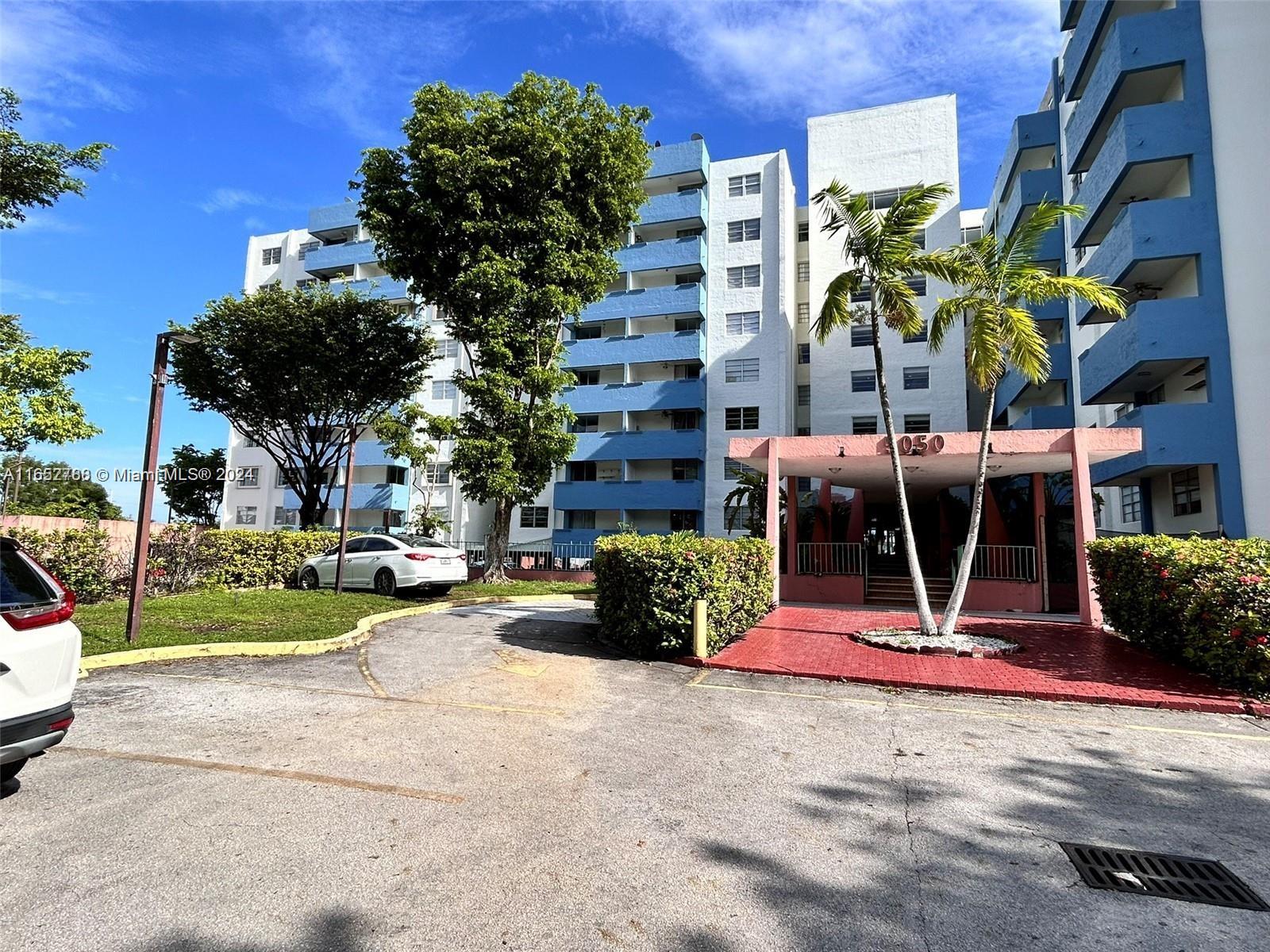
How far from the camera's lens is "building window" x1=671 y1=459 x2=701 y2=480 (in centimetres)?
3365

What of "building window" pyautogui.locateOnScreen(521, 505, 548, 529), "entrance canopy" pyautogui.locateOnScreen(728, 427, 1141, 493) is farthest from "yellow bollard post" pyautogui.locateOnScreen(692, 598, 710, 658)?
"building window" pyautogui.locateOnScreen(521, 505, 548, 529)

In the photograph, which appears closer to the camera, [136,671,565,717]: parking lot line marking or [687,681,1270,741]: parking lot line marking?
[687,681,1270,741]: parking lot line marking

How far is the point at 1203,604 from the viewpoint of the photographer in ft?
26.3

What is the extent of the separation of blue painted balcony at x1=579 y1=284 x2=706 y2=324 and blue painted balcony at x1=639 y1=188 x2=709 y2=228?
3403 millimetres

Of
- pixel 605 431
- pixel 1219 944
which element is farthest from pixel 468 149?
pixel 1219 944

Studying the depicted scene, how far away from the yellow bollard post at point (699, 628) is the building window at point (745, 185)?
3166 cm

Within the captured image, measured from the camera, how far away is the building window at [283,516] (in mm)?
40750

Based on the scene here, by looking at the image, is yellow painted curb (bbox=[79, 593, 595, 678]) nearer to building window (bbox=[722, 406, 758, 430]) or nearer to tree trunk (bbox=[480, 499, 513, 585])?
tree trunk (bbox=[480, 499, 513, 585])

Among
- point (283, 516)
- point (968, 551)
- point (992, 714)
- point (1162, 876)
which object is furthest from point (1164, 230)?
point (283, 516)

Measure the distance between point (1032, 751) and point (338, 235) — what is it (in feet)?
158

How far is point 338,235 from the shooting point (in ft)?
144

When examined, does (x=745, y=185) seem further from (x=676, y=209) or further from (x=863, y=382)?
(x=863, y=382)

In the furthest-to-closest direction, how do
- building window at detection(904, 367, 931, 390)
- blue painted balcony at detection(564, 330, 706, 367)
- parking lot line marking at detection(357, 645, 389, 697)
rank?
blue painted balcony at detection(564, 330, 706, 367), building window at detection(904, 367, 931, 390), parking lot line marking at detection(357, 645, 389, 697)

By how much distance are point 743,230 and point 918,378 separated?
39.8 ft
